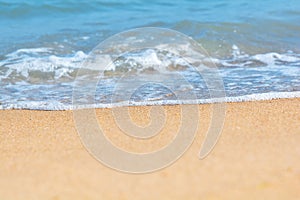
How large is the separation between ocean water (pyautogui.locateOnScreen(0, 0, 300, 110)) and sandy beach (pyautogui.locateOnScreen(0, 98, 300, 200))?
1.87 feet

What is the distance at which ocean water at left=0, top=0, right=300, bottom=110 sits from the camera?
463 cm

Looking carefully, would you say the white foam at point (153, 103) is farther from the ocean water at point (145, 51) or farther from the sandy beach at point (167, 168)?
the sandy beach at point (167, 168)

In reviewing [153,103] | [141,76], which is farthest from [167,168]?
[141,76]

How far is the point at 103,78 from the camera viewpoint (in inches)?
209

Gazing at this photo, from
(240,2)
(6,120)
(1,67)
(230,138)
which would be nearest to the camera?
(230,138)

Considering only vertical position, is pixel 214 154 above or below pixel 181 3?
below

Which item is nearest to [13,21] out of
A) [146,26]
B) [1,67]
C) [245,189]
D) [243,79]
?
[146,26]

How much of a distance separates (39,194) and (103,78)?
8.58ft

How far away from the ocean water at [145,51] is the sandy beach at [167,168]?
57 cm

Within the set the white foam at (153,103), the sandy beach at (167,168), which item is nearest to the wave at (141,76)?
the white foam at (153,103)

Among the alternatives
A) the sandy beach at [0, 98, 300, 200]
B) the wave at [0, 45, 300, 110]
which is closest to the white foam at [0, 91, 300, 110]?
the wave at [0, 45, 300, 110]

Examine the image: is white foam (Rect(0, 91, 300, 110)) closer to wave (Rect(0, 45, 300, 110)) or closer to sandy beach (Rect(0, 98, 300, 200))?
wave (Rect(0, 45, 300, 110))

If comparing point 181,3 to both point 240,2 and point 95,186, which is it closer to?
point 240,2

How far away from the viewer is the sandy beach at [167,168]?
279cm
